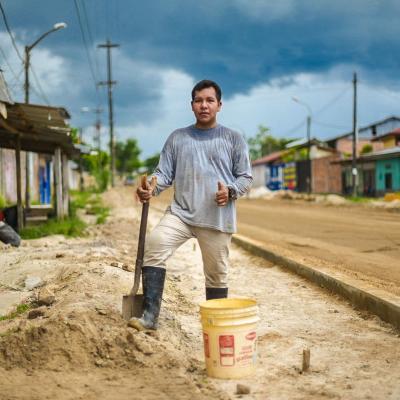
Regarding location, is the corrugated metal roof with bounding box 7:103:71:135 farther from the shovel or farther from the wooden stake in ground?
the wooden stake in ground

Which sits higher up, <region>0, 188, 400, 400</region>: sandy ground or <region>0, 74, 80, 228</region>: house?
<region>0, 74, 80, 228</region>: house

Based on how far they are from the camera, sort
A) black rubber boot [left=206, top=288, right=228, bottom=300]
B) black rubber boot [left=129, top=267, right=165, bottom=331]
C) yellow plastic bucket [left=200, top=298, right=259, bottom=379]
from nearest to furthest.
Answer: yellow plastic bucket [left=200, top=298, right=259, bottom=379] → black rubber boot [left=129, top=267, right=165, bottom=331] → black rubber boot [left=206, top=288, right=228, bottom=300]

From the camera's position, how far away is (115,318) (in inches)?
186

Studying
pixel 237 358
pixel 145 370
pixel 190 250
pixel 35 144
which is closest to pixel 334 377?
pixel 237 358

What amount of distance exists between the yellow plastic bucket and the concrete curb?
6.33 ft

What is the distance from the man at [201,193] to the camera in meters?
4.60

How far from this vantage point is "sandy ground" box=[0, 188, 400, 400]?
3.71 metres

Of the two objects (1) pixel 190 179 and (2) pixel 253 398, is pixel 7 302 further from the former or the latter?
(2) pixel 253 398

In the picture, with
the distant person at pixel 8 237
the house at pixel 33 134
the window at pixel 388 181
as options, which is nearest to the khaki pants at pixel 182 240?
the house at pixel 33 134

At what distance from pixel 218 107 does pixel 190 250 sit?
7.38 metres

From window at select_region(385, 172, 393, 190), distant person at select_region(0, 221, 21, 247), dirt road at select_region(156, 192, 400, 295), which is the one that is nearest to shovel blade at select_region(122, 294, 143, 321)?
dirt road at select_region(156, 192, 400, 295)

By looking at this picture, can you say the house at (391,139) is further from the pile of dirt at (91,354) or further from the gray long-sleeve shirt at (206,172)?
the gray long-sleeve shirt at (206,172)

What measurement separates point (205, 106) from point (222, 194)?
2.36 ft

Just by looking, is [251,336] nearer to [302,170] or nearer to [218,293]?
[218,293]
